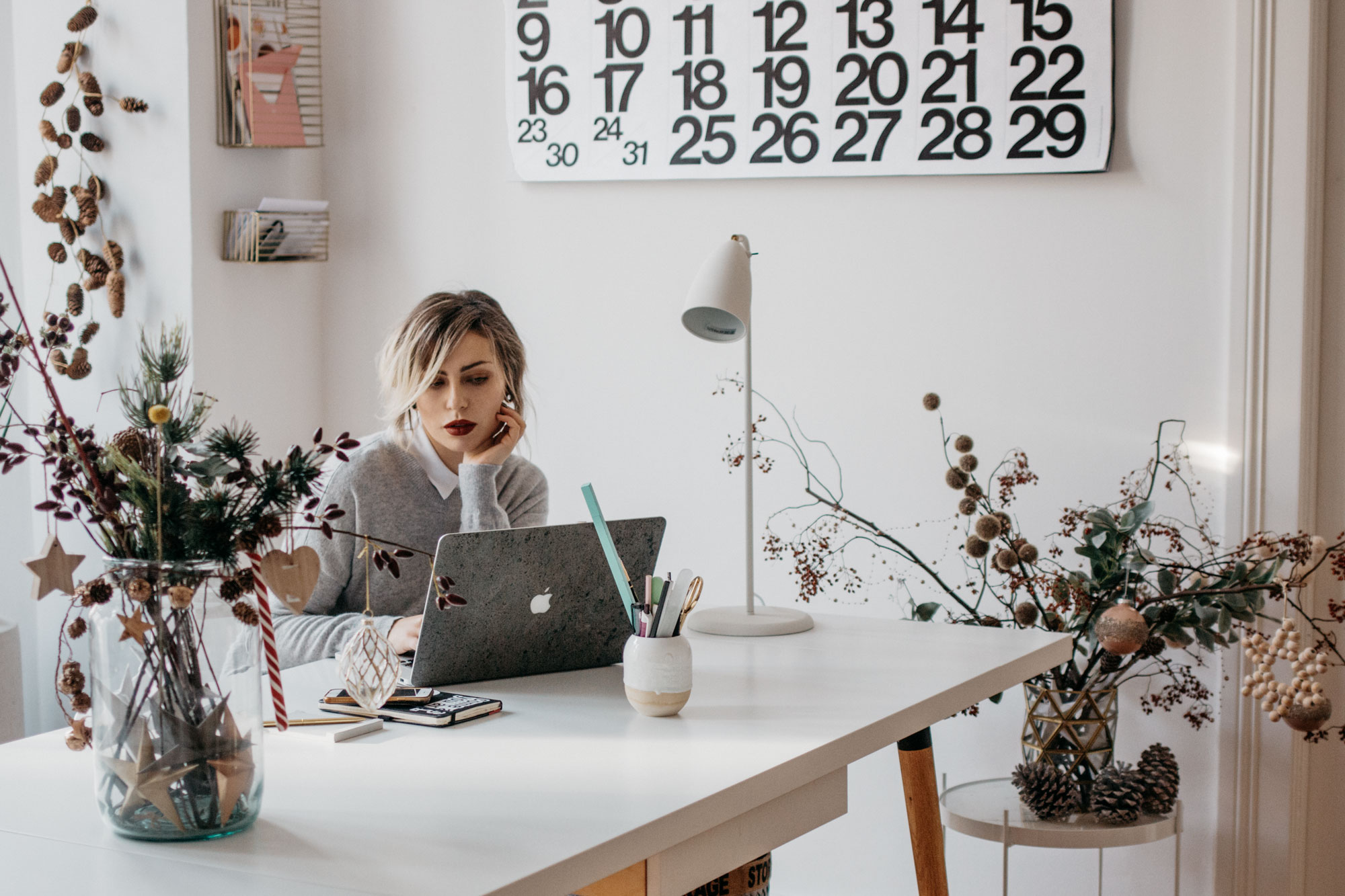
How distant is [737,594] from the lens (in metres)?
2.90

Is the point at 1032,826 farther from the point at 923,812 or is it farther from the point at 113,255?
the point at 113,255

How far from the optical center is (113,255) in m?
2.91

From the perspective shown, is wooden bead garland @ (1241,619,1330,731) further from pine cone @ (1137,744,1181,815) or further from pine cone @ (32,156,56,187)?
pine cone @ (32,156,56,187)

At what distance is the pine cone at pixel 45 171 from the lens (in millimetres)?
2811

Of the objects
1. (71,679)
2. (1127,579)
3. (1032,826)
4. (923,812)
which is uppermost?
(71,679)

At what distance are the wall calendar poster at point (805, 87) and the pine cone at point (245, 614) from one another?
1865 millimetres

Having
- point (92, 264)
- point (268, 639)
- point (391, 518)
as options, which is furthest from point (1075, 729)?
point (92, 264)

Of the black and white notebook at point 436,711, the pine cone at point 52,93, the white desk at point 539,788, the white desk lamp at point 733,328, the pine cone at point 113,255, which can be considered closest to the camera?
the white desk at point 539,788

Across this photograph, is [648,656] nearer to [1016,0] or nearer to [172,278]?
[1016,0]

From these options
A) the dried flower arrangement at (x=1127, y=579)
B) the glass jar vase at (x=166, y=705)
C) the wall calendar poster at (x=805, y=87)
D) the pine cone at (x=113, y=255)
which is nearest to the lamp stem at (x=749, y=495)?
the dried flower arrangement at (x=1127, y=579)

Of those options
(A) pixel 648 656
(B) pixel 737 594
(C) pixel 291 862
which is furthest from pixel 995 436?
(C) pixel 291 862

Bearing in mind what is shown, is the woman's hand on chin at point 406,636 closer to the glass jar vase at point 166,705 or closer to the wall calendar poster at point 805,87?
the glass jar vase at point 166,705

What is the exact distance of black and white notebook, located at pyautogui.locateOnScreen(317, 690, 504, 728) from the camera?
1472 millimetres

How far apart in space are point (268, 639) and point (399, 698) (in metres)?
0.36
